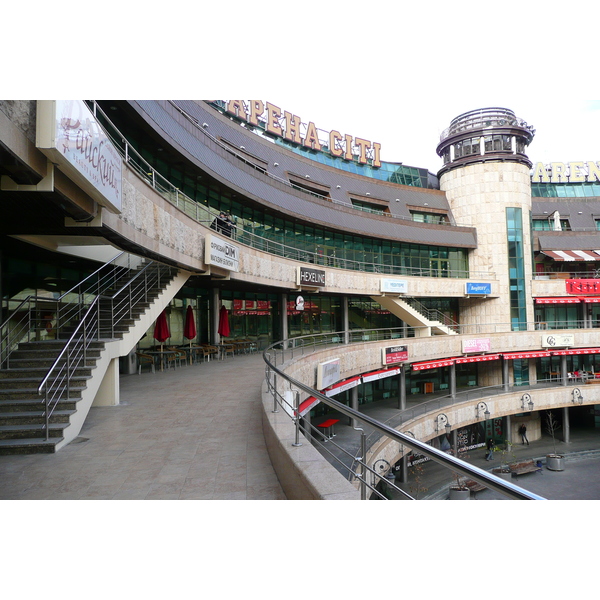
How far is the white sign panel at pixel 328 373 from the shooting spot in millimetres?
15781

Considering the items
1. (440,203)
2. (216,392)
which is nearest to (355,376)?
(216,392)

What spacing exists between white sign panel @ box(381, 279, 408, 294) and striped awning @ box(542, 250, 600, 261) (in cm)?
1614

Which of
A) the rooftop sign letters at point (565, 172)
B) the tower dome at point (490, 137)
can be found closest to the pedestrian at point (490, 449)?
the tower dome at point (490, 137)

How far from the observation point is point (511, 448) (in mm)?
30312

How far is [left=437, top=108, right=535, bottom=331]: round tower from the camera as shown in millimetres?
34375

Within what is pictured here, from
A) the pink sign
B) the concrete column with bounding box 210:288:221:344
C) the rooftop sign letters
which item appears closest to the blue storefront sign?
the pink sign

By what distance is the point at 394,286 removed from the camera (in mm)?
28500

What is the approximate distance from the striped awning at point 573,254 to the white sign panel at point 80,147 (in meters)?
37.7

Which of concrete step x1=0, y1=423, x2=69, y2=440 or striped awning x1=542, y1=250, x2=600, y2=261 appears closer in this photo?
concrete step x1=0, y1=423, x2=69, y2=440

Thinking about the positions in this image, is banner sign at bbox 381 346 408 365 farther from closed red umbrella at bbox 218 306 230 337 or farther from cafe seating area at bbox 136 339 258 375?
closed red umbrella at bbox 218 306 230 337

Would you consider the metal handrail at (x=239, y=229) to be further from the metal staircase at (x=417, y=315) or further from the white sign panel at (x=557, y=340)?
the white sign panel at (x=557, y=340)

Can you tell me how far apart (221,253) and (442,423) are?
1713 centimetres

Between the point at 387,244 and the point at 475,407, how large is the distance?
13850 millimetres
